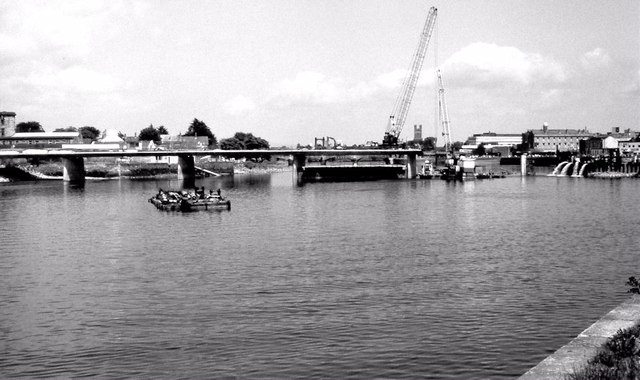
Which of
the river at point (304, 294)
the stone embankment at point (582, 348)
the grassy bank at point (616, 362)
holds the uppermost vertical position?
the grassy bank at point (616, 362)

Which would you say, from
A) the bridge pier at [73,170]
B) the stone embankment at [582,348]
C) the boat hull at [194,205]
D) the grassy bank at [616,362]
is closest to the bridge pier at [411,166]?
the bridge pier at [73,170]

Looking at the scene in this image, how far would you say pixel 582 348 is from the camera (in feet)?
68.2

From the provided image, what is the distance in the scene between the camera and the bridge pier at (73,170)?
595ft

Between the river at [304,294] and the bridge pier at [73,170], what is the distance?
355 ft

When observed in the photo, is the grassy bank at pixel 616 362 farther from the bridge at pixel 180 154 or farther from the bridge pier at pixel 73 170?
the bridge pier at pixel 73 170

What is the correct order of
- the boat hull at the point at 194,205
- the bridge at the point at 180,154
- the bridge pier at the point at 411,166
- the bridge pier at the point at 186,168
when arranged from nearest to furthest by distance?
the boat hull at the point at 194,205 → the bridge at the point at 180,154 → the bridge pier at the point at 186,168 → the bridge pier at the point at 411,166

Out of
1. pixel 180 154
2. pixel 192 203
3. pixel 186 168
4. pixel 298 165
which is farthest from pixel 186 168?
pixel 192 203

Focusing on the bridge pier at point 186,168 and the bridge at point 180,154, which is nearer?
the bridge at point 180,154

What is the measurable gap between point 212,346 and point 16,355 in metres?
7.08

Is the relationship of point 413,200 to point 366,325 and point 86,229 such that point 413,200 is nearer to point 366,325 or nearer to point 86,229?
point 86,229

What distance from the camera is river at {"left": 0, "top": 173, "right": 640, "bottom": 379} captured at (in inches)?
1061

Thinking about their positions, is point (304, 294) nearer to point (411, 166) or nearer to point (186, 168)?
point (186, 168)

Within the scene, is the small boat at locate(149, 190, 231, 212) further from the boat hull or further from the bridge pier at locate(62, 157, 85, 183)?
the bridge pier at locate(62, 157, 85, 183)

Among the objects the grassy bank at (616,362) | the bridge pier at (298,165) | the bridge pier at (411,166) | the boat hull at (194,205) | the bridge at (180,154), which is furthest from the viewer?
the bridge pier at (411,166)
